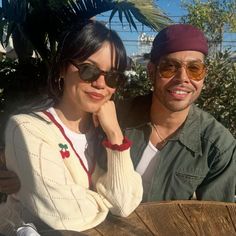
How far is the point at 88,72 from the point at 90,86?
60 mm

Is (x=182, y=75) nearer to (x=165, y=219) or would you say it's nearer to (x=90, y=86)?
(x=90, y=86)

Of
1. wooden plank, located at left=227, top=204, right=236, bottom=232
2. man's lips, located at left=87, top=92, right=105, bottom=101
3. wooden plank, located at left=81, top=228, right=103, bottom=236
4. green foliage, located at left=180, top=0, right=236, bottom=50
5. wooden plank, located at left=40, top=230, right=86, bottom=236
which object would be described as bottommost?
green foliage, located at left=180, top=0, right=236, bottom=50

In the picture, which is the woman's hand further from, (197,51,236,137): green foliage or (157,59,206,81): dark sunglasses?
(197,51,236,137): green foliage

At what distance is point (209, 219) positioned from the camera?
212 cm

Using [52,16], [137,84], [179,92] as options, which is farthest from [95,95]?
[137,84]

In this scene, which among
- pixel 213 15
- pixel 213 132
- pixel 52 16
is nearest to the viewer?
pixel 213 132

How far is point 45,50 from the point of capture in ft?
14.1

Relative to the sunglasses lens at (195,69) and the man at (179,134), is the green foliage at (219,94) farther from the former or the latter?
the sunglasses lens at (195,69)

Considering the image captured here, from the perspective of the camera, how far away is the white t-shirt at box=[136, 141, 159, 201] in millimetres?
2420

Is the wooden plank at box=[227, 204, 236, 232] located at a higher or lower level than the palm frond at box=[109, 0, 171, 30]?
lower

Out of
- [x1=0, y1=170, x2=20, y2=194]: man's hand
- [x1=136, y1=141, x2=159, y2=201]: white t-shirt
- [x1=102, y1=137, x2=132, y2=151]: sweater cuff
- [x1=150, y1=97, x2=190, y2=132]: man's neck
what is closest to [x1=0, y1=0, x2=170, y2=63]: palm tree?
[x1=150, y1=97, x2=190, y2=132]: man's neck

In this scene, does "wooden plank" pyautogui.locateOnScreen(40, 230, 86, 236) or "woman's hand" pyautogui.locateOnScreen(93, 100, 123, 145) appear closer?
"wooden plank" pyautogui.locateOnScreen(40, 230, 86, 236)

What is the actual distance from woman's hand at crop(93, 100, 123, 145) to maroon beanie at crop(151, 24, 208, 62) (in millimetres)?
410

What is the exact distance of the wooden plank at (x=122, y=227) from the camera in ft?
6.29
